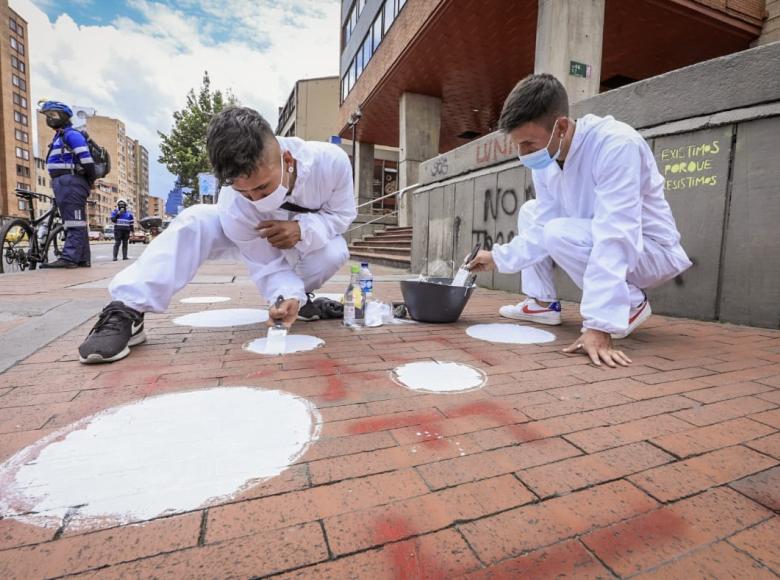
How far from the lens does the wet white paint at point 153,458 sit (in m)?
0.90

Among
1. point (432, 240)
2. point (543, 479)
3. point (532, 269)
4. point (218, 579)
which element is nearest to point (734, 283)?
point (532, 269)

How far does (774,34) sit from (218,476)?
1304 centimetres

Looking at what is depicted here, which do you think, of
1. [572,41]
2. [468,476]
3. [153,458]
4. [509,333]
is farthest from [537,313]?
[572,41]

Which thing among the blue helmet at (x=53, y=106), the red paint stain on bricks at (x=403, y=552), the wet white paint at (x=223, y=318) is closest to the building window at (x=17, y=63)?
the blue helmet at (x=53, y=106)

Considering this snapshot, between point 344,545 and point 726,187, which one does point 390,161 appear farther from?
point 344,545

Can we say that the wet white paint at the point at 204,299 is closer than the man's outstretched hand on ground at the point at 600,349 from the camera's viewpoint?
No

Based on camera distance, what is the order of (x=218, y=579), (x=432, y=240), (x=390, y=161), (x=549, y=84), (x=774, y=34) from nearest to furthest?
(x=218, y=579), (x=549, y=84), (x=432, y=240), (x=774, y=34), (x=390, y=161)

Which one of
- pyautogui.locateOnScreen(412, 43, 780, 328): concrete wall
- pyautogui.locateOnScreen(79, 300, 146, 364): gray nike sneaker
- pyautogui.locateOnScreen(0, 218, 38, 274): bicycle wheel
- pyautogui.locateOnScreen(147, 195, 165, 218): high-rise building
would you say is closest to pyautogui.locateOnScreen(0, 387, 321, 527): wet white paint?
pyautogui.locateOnScreen(79, 300, 146, 364): gray nike sneaker

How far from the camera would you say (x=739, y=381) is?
5.44 ft

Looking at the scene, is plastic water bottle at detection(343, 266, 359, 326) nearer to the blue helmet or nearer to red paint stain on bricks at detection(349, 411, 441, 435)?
red paint stain on bricks at detection(349, 411, 441, 435)

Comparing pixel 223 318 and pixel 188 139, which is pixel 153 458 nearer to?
pixel 223 318

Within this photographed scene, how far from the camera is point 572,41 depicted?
21.5 ft

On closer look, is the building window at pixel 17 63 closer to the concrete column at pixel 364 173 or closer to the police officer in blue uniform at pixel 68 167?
the concrete column at pixel 364 173

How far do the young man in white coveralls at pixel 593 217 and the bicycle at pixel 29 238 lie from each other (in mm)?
6546
